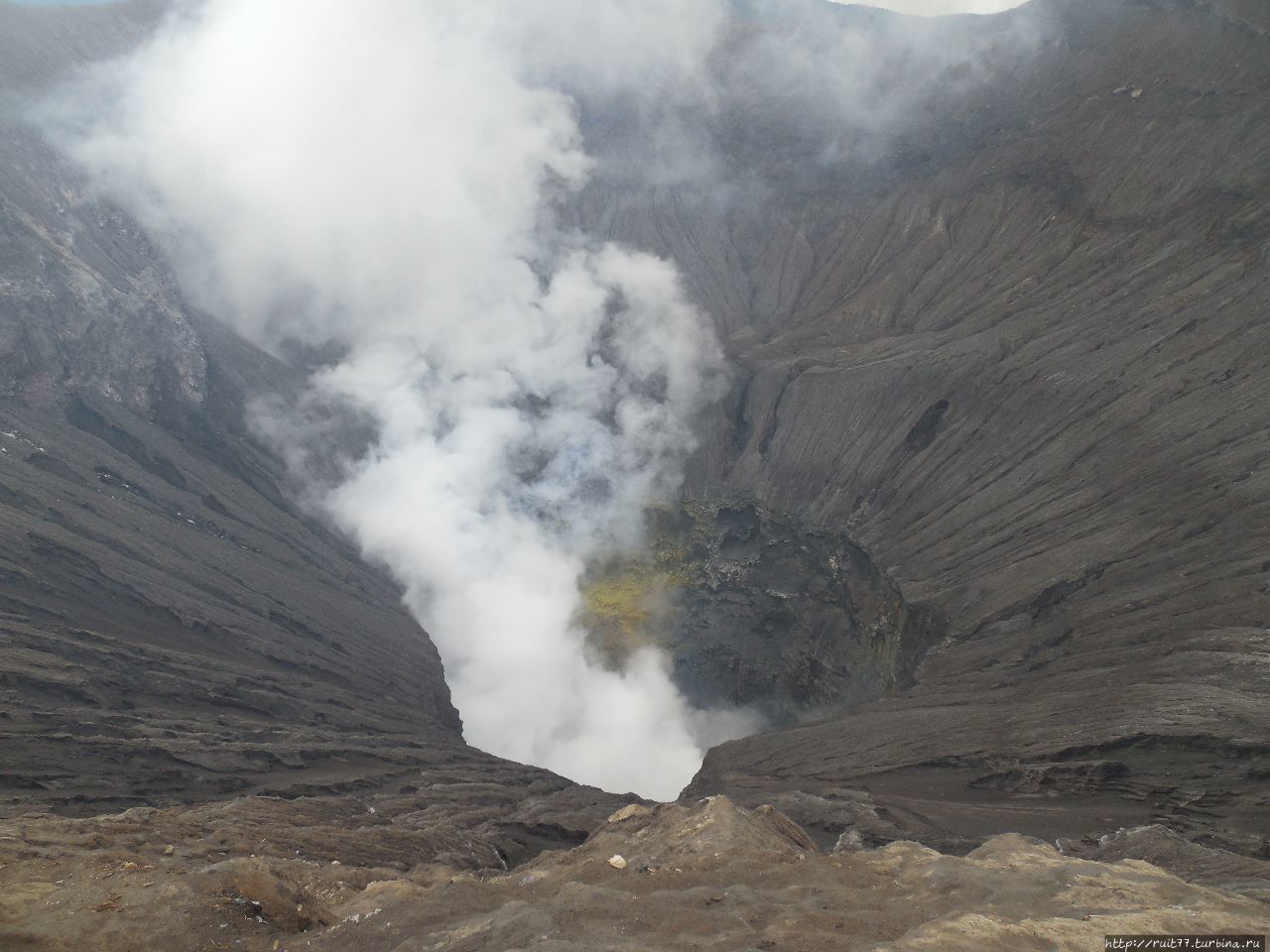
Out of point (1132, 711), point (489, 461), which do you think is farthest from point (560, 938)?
point (489, 461)

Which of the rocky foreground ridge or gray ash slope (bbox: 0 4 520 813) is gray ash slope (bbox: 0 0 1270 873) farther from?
the rocky foreground ridge

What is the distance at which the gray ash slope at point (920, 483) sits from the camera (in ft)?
107

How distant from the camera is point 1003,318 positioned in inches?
2363

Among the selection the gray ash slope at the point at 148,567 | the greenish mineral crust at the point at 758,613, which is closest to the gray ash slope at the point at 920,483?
the gray ash slope at the point at 148,567

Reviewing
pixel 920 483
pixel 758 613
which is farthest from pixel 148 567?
pixel 920 483

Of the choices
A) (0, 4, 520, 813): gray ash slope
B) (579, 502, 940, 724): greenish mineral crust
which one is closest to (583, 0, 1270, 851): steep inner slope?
(579, 502, 940, 724): greenish mineral crust

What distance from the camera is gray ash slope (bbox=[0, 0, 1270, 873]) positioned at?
1284 inches

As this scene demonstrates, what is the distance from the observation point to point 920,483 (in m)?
55.1

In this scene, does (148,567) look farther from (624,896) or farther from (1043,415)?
(1043,415)

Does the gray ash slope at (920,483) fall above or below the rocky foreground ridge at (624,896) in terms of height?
above

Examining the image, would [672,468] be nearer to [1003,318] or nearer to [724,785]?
[1003,318]

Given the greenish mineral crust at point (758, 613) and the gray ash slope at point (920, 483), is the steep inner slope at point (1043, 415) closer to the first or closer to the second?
the gray ash slope at point (920, 483)

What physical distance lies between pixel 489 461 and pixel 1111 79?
5591 centimetres

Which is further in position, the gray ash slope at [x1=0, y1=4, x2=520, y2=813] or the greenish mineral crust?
the greenish mineral crust
